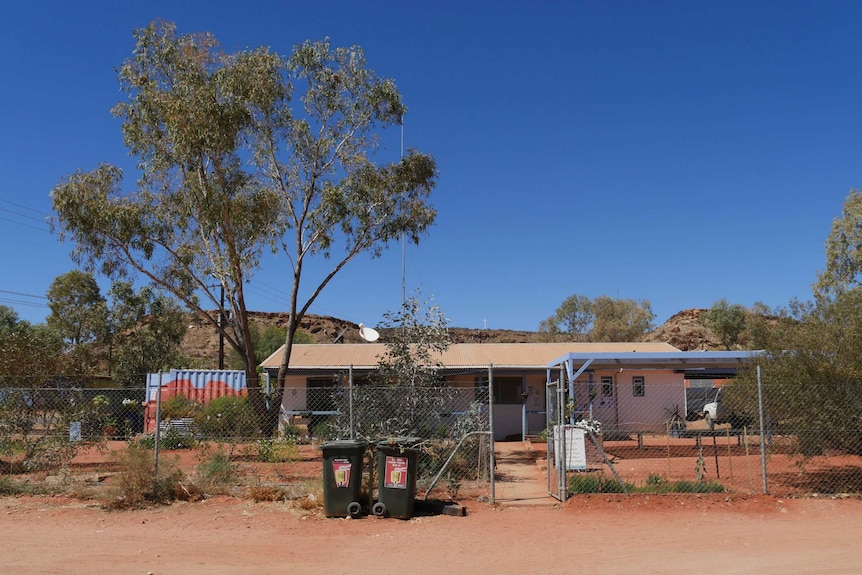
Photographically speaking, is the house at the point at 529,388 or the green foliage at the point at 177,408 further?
the house at the point at 529,388

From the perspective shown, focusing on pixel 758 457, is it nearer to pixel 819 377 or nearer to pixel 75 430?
pixel 819 377

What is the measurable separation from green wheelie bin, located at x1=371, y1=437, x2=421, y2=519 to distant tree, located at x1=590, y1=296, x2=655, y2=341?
48.7 m

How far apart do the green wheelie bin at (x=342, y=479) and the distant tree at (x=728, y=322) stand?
5182 centimetres

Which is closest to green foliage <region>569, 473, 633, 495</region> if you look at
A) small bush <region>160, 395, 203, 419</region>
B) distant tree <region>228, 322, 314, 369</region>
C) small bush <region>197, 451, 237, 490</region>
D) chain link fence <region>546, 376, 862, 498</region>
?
chain link fence <region>546, 376, 862, 498</region>

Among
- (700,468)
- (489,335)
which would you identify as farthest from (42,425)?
(489,335)

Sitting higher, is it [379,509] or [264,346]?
[264,346]

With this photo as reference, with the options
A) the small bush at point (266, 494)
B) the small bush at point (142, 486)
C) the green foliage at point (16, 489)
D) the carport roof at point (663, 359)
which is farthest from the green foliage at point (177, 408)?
the carport roof at point (663, 359)

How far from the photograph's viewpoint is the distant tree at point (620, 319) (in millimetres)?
57156

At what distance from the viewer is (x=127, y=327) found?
41000 mm

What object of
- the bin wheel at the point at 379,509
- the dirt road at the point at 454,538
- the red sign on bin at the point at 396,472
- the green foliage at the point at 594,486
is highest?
the red sign on bin at the point at 396,472

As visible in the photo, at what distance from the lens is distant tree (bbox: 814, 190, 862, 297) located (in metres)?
33.3

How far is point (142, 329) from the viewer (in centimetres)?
4125

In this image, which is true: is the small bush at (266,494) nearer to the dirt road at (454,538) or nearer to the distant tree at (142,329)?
the dirt road at (454,538)

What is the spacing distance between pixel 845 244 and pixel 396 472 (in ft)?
106
